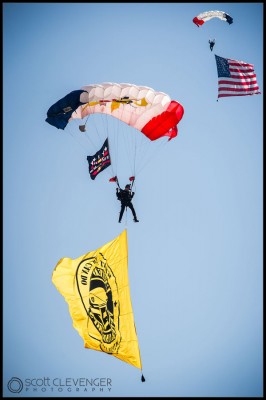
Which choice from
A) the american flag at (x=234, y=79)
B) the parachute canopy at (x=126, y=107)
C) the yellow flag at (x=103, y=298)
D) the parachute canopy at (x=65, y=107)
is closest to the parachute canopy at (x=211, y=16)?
the american flag at (x=234, y=79)

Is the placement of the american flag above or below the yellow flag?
above

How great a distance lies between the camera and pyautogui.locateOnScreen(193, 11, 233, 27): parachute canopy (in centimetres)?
2338

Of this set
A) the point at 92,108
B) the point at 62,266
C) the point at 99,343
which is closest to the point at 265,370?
the point at 99,343

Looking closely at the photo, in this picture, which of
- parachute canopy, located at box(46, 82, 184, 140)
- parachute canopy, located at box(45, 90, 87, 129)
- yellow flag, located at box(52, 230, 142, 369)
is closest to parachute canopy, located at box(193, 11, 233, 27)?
parachute canopy, located at box(46, 82, 184, 140)

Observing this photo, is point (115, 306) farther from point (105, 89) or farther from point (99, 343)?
point (105, 89)

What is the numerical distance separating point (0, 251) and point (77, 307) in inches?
127

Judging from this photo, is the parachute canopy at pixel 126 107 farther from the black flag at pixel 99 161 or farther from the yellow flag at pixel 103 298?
the yellow flag at pixel 103 298

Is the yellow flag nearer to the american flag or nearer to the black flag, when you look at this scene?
the black flag

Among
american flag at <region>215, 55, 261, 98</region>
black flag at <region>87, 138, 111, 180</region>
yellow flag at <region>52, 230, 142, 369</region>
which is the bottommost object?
yellow flag at <region>52, 230, 142, 369</region>

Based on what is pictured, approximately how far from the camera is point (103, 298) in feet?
56.2

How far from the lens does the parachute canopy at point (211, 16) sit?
2338cm

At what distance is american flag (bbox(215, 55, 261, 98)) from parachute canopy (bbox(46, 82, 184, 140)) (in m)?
3.45

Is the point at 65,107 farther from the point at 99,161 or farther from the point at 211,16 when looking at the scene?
the point at 211,16

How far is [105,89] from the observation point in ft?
61.2
